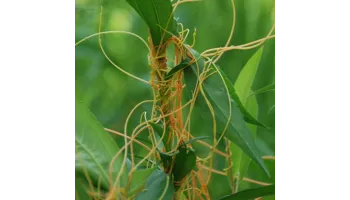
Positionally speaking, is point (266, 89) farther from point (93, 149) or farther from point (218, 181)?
point (93, 149)

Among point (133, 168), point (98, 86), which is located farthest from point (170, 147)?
point (98, 86)

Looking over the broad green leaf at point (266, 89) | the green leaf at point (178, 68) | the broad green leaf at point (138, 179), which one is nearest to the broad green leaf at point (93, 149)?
the broad green leaf at point (138, 179)

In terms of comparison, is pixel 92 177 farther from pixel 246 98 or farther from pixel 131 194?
pixel 246 98

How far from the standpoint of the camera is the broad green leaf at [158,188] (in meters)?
0.78

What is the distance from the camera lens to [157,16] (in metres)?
0.76

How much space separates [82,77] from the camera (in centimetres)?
85

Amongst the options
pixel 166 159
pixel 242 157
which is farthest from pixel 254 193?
pixel 166 159

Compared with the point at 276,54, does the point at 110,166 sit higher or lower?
lower

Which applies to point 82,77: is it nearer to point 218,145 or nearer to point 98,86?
point 98,86

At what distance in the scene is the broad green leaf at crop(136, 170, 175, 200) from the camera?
0.78 meters

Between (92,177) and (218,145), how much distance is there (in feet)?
0.69

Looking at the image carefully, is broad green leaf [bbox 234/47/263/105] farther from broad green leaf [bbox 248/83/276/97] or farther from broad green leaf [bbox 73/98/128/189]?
broad green leaf [bbox 73/98/128/189]

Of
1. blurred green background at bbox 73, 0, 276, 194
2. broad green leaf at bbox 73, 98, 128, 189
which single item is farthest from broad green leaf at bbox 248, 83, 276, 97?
broad green leaf at bbox 73, 98, 128, 189
